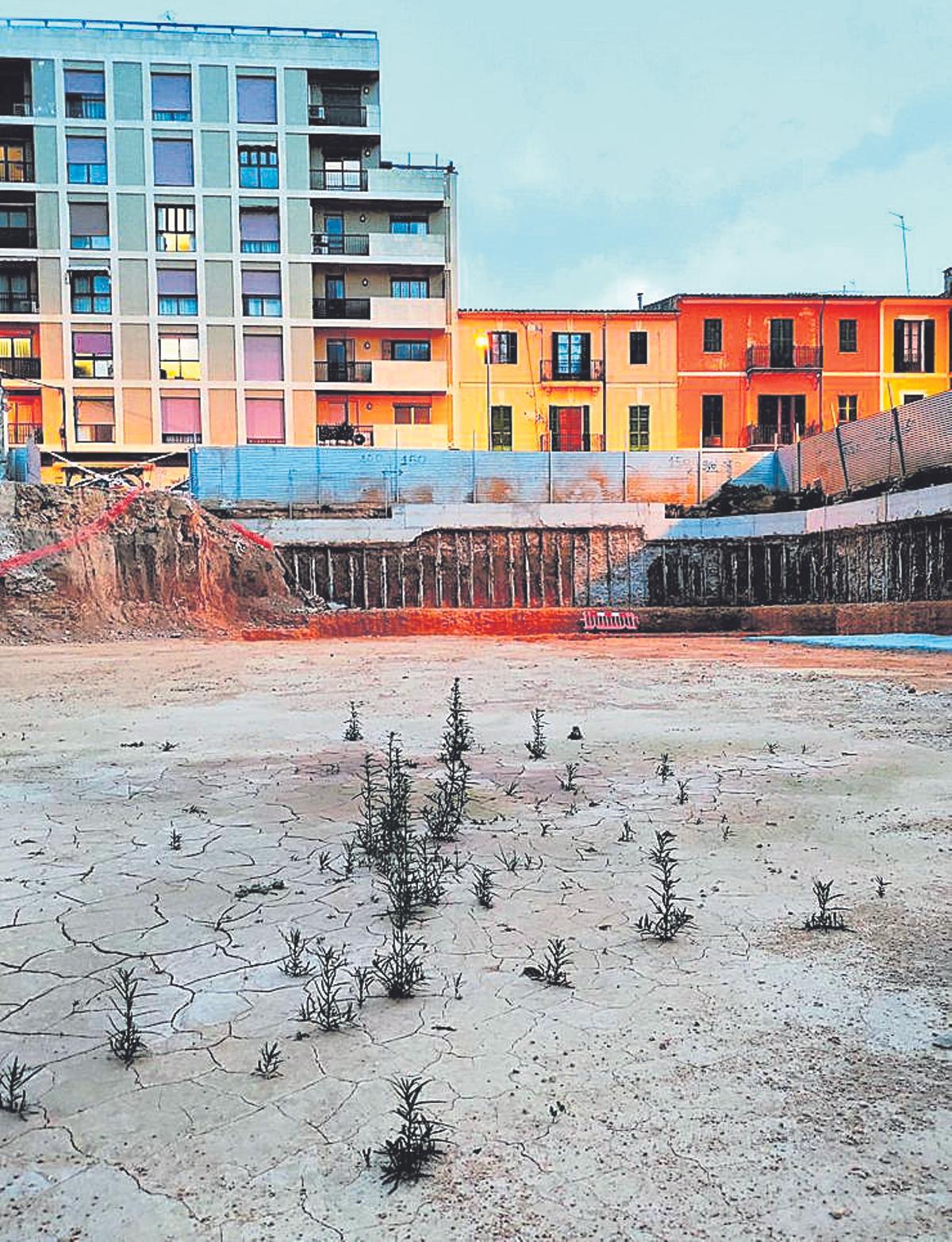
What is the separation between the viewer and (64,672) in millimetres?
13648

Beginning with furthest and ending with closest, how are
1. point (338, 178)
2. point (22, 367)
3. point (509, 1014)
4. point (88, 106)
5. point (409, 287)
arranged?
point (338, 178) < point (409, 287) < point (88, 106) < point (22, 367) < point (509, 1014)

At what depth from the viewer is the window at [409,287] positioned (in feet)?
148

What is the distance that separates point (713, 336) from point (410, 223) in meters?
15.5

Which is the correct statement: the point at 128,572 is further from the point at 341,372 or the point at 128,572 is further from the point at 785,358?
the point at 785,358

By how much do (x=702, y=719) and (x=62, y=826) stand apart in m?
5.29

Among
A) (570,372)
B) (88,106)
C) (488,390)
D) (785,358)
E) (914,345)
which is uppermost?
(88,106)

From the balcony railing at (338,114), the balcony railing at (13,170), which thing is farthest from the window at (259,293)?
the balcony railing at (13,170)

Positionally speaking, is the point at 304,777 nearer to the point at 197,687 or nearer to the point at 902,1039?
the point at 902,1039

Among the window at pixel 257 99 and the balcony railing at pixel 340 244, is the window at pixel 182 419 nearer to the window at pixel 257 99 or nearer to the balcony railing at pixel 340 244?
the balcony railing at pixel 340 244

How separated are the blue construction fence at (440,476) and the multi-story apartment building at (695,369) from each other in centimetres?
1222

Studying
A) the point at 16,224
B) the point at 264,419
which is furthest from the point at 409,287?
the point at 16,224

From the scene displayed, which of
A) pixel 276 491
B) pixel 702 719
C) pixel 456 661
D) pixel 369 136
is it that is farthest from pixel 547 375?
pixel 702 719

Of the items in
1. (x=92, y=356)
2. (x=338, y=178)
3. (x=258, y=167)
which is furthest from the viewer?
Answer: (x=338, y=178)

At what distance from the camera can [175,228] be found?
144 ft
